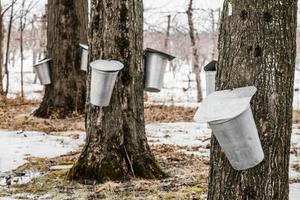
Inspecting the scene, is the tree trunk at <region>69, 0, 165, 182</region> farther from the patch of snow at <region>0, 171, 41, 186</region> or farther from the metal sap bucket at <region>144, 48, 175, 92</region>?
the patch of snow at <region>0, 171, 41, 186</region>

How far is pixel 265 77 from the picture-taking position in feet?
6.85

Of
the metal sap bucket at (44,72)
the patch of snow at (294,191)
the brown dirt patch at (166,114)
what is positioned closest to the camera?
the patch of snow at (294,191)

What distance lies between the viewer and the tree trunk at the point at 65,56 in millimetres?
7152

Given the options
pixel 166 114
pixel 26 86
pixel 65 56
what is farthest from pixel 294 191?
pixel 26 86

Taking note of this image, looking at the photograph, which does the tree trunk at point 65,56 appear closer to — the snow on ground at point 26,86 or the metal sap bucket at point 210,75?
the metal sap bucket at point 210,75

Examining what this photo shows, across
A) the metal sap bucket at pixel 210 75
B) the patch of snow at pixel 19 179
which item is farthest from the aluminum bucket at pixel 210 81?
the patch of snow at pixel 19 179

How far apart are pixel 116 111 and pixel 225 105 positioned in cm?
163

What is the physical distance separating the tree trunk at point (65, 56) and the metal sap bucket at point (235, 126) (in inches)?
209

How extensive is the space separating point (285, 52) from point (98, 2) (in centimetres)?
174

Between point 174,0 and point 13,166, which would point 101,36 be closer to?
point 13,166

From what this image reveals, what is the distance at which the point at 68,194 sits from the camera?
10.3 feet

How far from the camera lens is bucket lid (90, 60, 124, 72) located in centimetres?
322

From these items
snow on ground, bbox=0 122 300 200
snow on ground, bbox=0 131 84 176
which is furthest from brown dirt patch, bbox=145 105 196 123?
snow on ground, bbox=0 131 84 176

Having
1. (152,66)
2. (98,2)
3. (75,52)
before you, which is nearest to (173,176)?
(152,66)
